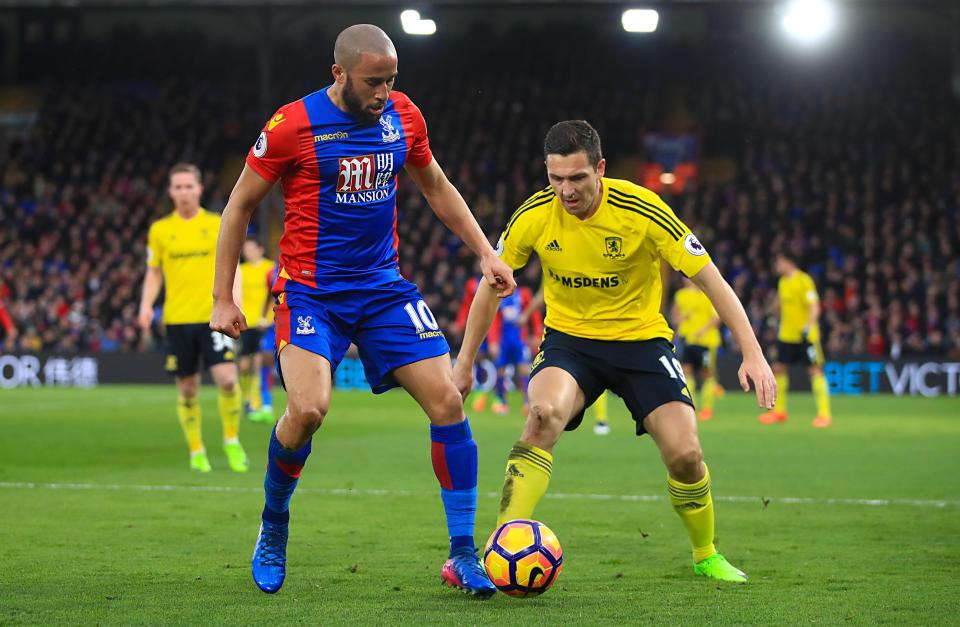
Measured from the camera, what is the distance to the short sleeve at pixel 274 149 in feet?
17.4

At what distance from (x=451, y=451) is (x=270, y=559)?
2.86 feet

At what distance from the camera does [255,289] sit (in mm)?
17281

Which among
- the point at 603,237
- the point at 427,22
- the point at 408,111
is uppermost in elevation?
the point at 427,22

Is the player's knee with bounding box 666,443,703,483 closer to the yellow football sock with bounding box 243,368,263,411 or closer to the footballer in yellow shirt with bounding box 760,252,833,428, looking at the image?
the footballer in yellow shirt with bounding box 760,252,833,428

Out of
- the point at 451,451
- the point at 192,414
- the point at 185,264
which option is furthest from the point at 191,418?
the point at 451,451

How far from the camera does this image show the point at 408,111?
5.63 meters

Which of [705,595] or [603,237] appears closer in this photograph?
[705,595]

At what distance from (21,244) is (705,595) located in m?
27.4

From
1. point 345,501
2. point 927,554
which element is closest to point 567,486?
point 345,501

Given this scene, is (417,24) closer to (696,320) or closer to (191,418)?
(696,320)

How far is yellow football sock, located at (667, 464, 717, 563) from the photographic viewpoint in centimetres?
585

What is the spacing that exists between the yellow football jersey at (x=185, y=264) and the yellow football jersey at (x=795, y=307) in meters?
8.93

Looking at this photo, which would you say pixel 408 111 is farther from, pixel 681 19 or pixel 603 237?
pixel 681 19

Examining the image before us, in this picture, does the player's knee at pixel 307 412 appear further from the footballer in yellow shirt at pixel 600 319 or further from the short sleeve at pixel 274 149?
the short sleeve at pixel 274 149
